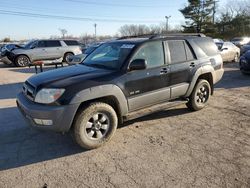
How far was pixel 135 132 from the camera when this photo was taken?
488cm

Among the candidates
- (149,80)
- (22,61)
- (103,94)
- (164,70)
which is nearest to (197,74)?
(164,70)

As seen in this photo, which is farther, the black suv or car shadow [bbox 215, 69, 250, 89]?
car shadow [bbox 215, 69, 250, 89]

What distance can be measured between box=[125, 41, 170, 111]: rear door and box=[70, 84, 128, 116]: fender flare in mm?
143

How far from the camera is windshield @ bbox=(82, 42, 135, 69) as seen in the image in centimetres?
469

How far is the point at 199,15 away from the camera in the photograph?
157ft

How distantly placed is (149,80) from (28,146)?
2.46 metres

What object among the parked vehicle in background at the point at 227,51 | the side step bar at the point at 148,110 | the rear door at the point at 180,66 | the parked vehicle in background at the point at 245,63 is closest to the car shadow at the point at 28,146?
the side step bar at the point at 148,110

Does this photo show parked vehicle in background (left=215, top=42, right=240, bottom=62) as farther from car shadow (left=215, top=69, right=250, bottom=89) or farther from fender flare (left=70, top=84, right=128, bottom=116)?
fender flare (left=70, top=84, right=128, bottom=116)

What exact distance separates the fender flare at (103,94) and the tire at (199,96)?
2041 mm

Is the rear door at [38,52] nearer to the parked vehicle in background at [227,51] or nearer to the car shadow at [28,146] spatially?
the parked vehicle in background at [227,51]

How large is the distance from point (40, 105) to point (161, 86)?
7.66 feet

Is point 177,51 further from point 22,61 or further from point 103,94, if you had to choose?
point 22,61

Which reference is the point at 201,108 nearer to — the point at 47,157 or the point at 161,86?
the point at 161,86

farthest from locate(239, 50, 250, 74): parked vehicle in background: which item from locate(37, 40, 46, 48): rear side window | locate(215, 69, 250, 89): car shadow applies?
locate(37, 40, 46, 48): rear side window
